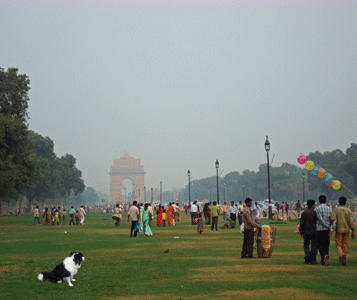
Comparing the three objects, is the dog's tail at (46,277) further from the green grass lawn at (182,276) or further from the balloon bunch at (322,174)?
the balloon bunch at (322,174)

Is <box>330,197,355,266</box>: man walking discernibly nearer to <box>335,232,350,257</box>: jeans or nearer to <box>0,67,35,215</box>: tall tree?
<box>335,232,350,257</box>: jeans

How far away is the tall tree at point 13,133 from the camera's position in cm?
3752

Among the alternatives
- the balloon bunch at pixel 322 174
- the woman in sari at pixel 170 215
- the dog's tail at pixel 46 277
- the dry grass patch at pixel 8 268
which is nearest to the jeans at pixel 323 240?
the dog's tail at pixel 46 277

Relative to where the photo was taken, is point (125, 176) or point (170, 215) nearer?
point (170, 215)

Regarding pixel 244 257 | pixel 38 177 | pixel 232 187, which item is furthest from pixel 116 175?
pixel 244 257

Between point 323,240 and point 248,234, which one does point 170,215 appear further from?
point 323,240

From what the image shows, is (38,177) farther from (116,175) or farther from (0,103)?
(116,175)

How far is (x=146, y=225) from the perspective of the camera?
80.1 feet

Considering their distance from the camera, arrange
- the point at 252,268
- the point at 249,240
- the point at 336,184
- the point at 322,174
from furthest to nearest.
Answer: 1. the point at 336,184
2. the point at 322,174
3. the point at 249,240
4. the point at 252,268

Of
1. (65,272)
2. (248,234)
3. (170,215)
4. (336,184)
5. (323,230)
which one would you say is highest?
(336,184)

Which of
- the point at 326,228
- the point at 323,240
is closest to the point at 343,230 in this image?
the point at 326,228

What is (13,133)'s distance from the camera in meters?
38.2

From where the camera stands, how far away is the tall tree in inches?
1477

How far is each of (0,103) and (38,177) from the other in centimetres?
2587
